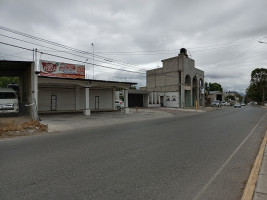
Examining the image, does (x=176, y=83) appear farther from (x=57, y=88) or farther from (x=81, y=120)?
(x=81, y=120)

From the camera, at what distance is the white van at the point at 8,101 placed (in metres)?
15.6

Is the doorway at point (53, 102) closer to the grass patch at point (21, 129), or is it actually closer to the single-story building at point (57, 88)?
the single-story building at point (57, 88)

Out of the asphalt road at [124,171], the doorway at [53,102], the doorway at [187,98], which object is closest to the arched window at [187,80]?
the doorway at [187,98]

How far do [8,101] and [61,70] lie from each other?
589cm

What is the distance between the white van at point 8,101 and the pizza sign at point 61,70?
3275mm

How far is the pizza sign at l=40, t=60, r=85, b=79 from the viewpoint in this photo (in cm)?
1888

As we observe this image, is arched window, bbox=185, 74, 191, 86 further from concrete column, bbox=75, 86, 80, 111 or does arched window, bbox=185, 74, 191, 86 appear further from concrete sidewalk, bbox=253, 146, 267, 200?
concrete sidewalk, bbox=253, 146, 267, 200

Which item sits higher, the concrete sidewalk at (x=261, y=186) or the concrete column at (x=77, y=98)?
the concrete column at (x=77, y=98)

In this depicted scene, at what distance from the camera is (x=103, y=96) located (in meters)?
29.1

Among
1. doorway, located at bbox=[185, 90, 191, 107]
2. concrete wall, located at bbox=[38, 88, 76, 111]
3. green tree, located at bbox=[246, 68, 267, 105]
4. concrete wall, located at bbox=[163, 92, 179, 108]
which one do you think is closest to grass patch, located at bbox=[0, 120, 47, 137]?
concrete wall, located at bbox=[38, 88, 76, 111]

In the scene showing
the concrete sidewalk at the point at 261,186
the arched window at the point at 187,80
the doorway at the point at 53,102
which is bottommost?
the concrete sidewalk at the point at 261,186

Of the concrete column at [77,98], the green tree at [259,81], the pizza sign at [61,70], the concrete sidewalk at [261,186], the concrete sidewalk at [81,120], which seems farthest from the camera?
the green tree at [259,81]

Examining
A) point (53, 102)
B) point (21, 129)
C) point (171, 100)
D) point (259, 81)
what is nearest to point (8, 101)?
point (21, 129)

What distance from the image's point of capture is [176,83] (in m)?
43.2
